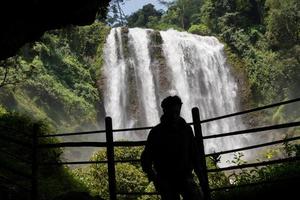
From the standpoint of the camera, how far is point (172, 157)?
3.42 metres

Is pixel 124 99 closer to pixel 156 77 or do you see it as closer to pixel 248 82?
pixel 156 77

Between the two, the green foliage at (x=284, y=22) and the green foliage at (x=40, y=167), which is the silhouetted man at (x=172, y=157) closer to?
the green foliage at (x=40, y=167)

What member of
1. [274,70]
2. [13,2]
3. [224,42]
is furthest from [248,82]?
[13,2]

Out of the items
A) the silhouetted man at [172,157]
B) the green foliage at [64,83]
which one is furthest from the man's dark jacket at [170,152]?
the green foliage at [64,83]

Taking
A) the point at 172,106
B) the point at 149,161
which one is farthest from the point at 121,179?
the point at 172,106

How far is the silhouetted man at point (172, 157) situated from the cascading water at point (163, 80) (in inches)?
841

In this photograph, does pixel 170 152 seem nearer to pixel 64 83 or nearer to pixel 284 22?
pixel 64 83

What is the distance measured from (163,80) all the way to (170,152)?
23471 millimetres

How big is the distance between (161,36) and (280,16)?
26.7 ft

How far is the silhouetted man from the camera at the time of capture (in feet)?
11.1

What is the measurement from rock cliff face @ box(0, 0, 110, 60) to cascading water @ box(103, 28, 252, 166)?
1805 cm

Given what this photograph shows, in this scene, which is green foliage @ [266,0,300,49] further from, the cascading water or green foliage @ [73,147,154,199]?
green foliage @ [73,147,154,199]

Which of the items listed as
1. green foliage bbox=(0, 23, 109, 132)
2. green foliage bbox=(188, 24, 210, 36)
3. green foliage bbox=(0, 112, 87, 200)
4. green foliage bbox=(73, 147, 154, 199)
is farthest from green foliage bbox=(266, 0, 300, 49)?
green foliage bbox=(0, 112, 87, 200)

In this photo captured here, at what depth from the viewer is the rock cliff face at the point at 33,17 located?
223 inches
